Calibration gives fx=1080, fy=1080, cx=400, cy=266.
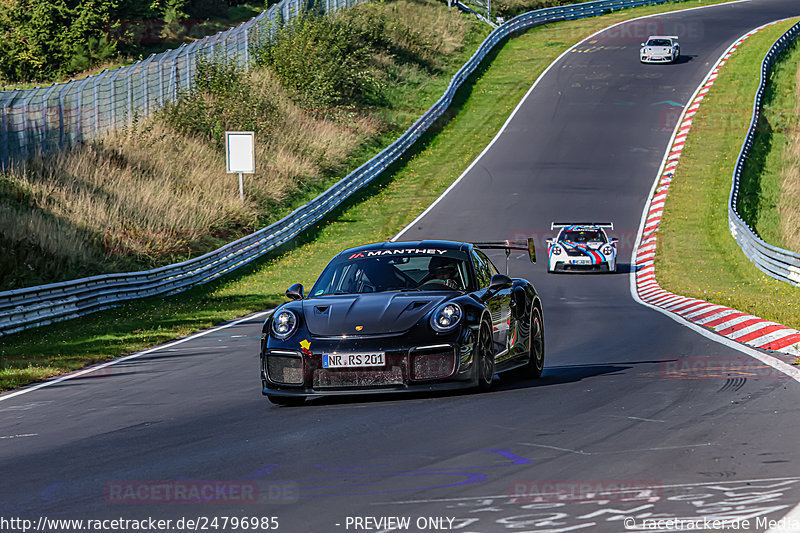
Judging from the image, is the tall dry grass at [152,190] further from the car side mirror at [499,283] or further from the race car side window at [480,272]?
the car side mirror at [499,283]

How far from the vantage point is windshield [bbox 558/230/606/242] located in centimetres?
3244

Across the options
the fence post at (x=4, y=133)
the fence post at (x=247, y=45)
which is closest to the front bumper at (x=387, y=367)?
the fence post at (x=4, y=133)

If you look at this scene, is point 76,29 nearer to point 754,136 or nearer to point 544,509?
point 754,136

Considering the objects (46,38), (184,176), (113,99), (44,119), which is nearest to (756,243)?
(184,176)

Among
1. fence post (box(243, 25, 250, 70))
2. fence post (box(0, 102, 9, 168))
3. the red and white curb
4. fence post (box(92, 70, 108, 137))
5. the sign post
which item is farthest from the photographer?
fence post (box(243, 25, 250, 70))

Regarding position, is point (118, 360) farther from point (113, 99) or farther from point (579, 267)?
point (113, 99)

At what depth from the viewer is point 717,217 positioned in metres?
40.9

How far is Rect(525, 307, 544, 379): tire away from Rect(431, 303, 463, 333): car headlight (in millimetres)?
2048

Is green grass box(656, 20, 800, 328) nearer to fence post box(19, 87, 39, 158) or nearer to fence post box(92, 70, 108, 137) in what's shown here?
fence post box(19, 87, 39, 158)

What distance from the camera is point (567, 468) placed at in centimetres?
657

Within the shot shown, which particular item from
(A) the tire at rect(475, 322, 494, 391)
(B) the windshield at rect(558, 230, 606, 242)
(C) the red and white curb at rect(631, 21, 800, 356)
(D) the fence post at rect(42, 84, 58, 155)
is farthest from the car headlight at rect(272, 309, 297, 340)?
(D) the fence post at rect(42, 84, 58, 155)

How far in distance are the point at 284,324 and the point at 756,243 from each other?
24299 millimetres

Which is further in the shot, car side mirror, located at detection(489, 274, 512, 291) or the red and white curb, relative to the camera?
the red and white curb

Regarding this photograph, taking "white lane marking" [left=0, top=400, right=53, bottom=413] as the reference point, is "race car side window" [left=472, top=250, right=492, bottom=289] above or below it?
above
